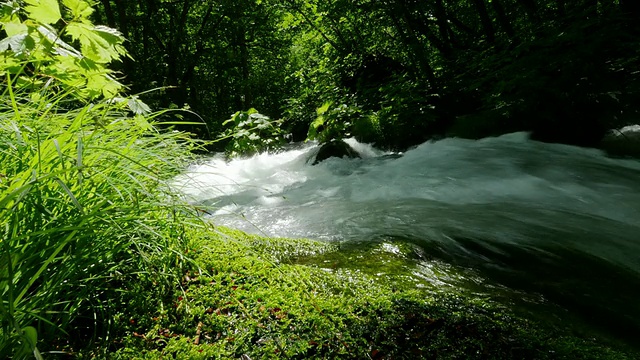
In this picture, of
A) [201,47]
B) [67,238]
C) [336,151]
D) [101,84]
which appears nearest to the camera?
[67,238]

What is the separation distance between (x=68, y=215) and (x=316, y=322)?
1062 mm

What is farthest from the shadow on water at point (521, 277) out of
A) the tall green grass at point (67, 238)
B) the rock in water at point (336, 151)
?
the rock in water at point (336, 151)

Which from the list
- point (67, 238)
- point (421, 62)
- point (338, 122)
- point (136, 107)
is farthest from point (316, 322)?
point (421, 62)

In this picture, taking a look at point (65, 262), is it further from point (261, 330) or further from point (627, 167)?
point (627, 167)

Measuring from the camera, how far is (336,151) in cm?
721

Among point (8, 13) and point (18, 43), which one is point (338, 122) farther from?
point (18, 43)

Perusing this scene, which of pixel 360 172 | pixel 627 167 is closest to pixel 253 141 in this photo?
pixel 360 172

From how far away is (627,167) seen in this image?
484 centimetres

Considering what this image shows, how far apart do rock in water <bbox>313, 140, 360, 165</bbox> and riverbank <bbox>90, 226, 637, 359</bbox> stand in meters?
5.61

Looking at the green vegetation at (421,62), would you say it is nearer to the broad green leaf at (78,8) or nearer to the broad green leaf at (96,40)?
the broad green leaf at (96,40)

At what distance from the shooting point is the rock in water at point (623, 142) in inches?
205

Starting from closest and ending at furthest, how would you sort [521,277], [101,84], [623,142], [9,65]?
1. [9,65]
2. [101,84]
3. [521,277]
4. [623,142]

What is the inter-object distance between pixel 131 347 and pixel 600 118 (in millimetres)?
7615

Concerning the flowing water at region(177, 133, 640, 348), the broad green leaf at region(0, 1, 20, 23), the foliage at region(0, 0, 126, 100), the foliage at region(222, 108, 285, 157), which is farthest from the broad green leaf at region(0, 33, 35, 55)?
the foliage at region(222, 108, 285, 157)
